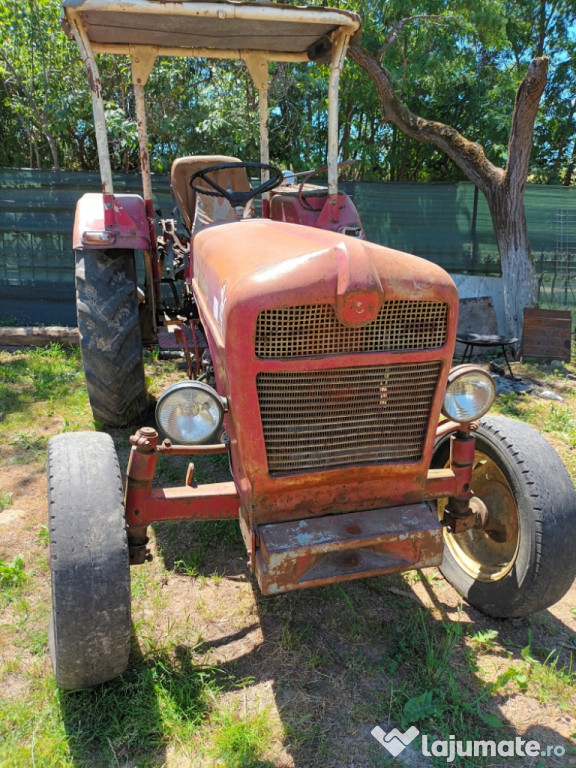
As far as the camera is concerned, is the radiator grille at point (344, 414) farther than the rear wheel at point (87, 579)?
Yes

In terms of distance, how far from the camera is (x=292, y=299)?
187 centimetres

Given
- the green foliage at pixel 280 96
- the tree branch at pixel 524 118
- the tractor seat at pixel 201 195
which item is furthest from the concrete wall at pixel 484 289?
the tractor seat at pixel 201 195

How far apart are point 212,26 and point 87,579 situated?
10.5ft

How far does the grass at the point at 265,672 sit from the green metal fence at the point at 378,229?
5.27 meters

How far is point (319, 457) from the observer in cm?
213

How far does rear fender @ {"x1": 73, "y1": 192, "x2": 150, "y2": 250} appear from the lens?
12.4 feet

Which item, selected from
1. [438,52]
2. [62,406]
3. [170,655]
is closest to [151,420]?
[62,406]

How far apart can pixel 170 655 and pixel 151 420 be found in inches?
86.4

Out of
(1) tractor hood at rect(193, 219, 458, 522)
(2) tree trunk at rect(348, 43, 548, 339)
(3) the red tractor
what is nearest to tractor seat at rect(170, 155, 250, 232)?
(3) the red tractor

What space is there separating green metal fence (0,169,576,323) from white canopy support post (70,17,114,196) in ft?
14.5

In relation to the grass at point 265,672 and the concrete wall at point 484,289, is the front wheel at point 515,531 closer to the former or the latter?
the grass at point 265,672

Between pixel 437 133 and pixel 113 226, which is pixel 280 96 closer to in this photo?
pixel 437 133

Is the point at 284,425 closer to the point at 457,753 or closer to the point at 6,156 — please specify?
the point at 457,753

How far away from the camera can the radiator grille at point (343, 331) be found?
191 cm
